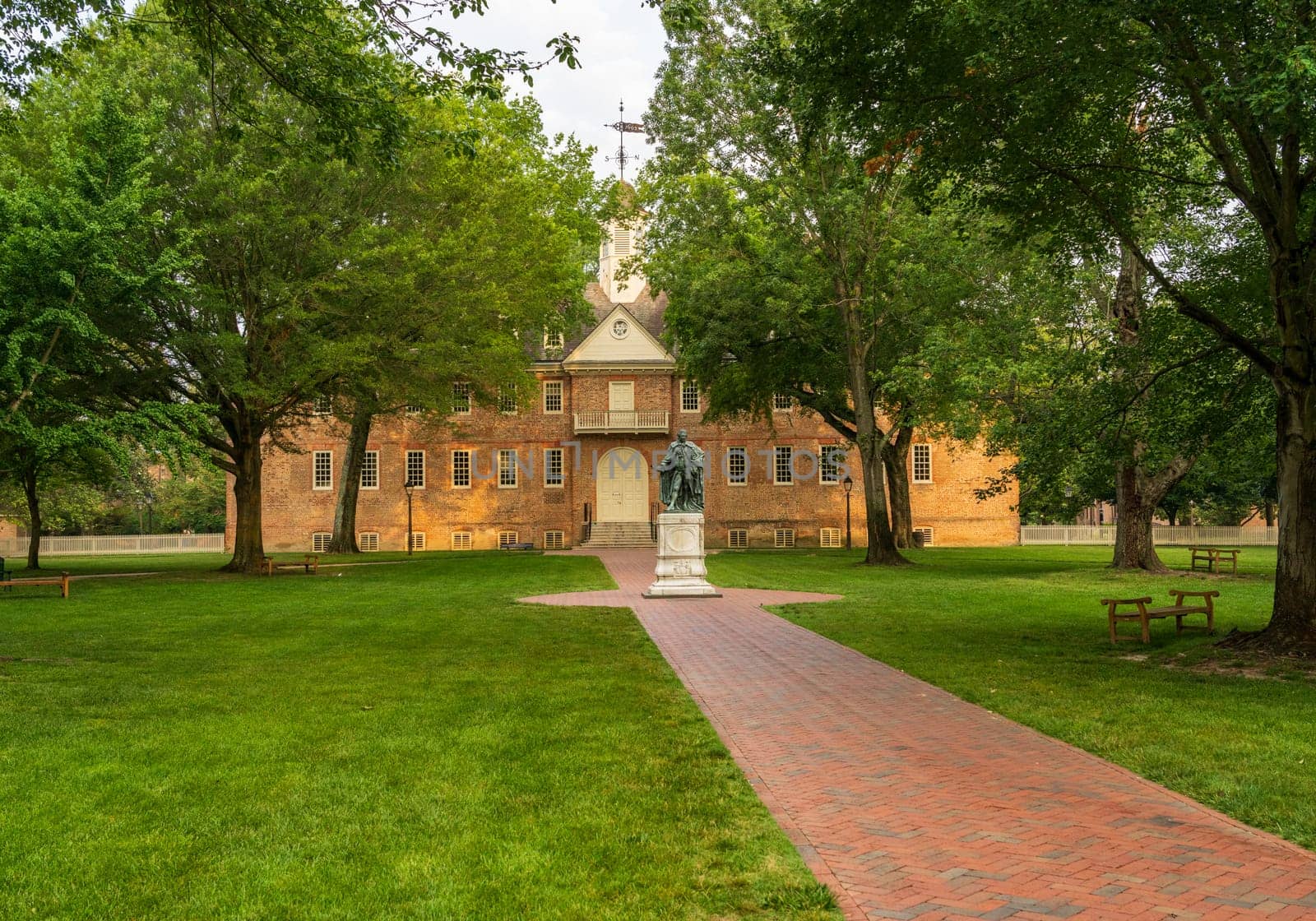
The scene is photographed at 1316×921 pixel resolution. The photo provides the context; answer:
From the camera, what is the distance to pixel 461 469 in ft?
148

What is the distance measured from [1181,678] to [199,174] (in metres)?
20.5

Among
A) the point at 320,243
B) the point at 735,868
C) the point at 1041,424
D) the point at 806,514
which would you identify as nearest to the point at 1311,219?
the point at 1041,424

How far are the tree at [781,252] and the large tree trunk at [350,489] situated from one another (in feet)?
40.3

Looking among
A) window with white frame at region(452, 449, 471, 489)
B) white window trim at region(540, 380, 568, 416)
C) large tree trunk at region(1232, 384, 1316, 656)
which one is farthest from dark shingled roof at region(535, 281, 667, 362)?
large tree trunk at region(1232, 384, 1316, 656)

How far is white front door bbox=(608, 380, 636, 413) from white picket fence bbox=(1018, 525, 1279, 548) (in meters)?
17.9

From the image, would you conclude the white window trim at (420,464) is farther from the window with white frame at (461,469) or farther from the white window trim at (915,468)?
the white window trim at (915,468)

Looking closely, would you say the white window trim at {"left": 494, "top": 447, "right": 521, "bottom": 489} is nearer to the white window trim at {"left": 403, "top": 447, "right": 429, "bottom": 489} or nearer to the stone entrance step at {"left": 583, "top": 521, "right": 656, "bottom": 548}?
the white window trim at {"left": 403, "top": 447, "right": 429, "bottom": 489}

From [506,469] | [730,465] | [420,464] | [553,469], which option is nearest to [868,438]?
[730,465]

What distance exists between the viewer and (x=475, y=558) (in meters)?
34.2

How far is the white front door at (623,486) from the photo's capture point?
143ft

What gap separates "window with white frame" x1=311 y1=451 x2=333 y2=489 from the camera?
1761 inches

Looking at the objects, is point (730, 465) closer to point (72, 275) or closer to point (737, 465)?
point (737, 465)

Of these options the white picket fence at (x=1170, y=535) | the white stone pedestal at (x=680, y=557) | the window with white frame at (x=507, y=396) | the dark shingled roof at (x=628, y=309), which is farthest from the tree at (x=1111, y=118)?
the white picket fence at (x=1170, y=535)

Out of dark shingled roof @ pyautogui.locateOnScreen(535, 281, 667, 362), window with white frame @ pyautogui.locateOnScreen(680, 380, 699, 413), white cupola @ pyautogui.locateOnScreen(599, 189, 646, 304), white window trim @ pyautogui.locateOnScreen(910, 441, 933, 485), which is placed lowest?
white window trim @ pyautogui.locateOnScreen(910, 441, 933, 485)
